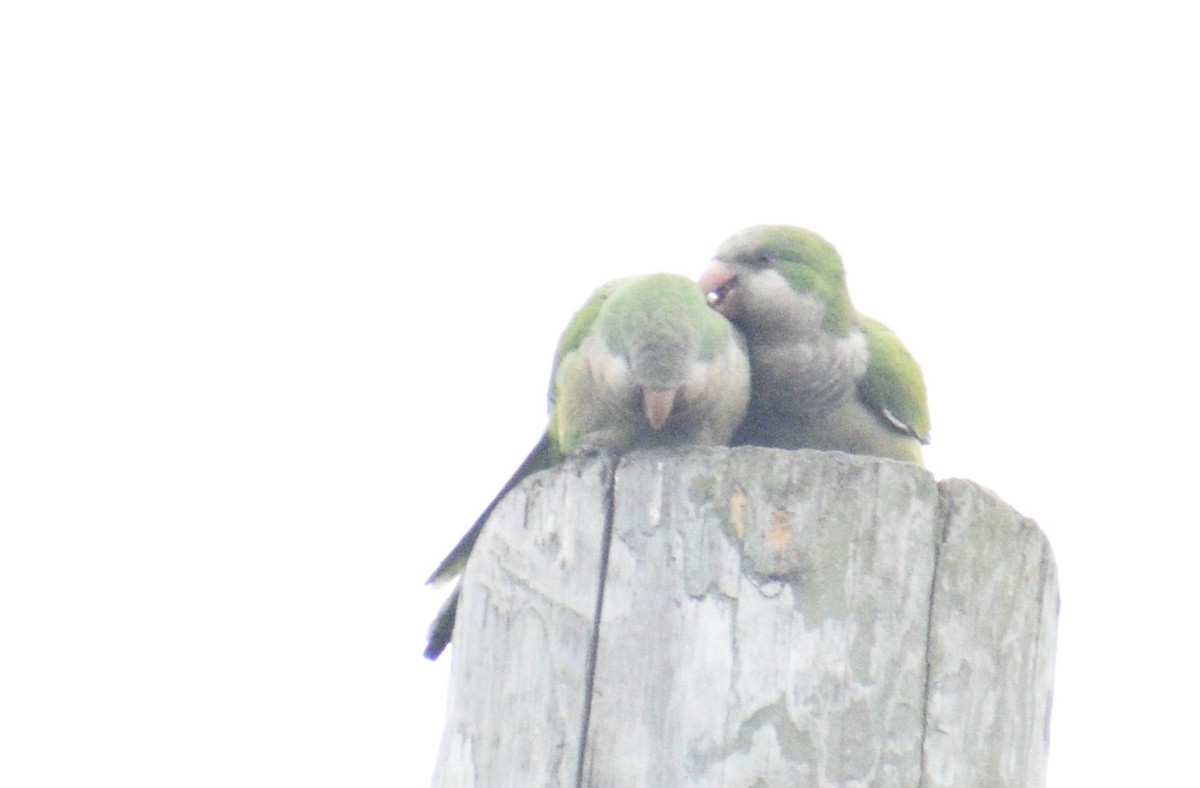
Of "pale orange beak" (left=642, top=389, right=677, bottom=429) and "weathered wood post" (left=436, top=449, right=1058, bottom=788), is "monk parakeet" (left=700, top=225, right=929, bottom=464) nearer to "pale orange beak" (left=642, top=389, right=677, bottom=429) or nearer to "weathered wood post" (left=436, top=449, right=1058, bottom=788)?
"pale orange beak" (left=642, top=389, right=677, bottom=429)

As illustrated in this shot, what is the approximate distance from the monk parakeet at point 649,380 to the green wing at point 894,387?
2.30 ft

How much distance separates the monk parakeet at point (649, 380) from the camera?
467 cm

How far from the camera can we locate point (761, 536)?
3131 millimetres

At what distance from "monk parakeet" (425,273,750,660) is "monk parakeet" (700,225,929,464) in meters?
0.23

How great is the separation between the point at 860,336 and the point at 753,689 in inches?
116

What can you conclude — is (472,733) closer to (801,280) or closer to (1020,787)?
(1020,787)

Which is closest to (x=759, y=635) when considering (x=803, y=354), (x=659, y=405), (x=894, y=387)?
(x=659, y=405)

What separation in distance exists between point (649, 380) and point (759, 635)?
5.75ft

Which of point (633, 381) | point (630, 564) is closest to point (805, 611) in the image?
point (630, 564)

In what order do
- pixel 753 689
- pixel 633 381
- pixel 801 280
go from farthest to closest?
1. pixel 801 280
2. pixel 633 381
3. pixel 753 689

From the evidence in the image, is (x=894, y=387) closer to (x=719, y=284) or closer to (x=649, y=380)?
(x=719, y=284)

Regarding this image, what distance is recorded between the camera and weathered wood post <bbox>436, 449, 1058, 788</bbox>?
298cm

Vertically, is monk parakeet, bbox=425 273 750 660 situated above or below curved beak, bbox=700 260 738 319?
below

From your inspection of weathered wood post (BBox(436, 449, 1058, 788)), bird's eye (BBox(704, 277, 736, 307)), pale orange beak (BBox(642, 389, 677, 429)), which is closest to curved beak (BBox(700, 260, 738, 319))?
bird's eye (BBox(704, 277, 736, 307))
